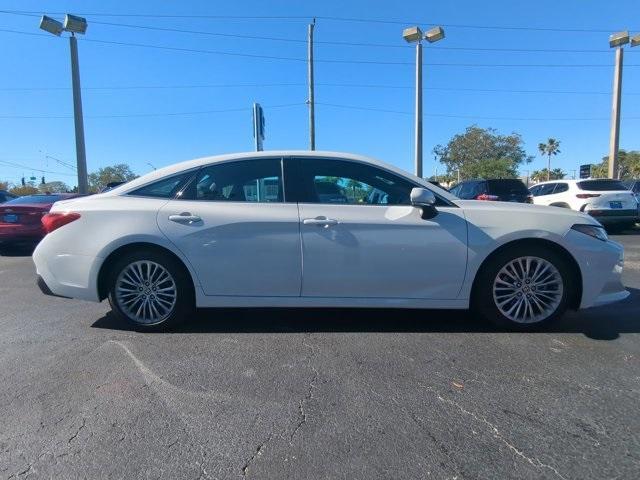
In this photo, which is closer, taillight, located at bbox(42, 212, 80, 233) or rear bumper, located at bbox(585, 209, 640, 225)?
taillight, located at bbox(42, 212, 80, 233)

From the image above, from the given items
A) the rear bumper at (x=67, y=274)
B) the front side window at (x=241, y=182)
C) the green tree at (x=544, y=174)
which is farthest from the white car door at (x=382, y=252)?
the green tree at (x=544, y=174)

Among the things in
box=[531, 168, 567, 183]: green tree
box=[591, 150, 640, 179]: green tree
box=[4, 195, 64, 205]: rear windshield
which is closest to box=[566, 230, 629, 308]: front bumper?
box=[4, 195, 64, 205]: rear windshield

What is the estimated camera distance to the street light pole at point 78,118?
1878cm

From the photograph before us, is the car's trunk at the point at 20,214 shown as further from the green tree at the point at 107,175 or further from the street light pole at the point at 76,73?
the green tree at the point at 107,175

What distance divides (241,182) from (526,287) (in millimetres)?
2711

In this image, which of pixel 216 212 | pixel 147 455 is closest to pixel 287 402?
pixel 147 455

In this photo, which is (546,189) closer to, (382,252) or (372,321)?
(372,321)

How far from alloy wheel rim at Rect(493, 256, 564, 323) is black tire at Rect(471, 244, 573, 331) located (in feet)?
0.09

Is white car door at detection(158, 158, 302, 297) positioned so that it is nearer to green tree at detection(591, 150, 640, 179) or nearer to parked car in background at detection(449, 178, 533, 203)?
parked car in background at detection(449, 178, 533, 203)

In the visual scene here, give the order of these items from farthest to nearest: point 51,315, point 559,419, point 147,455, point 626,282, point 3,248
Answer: point 3,248 < point 626,282 < point 51,315 < point 559,419 < point 147,455

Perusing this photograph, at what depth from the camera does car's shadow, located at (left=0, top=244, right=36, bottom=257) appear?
1086 centimetres

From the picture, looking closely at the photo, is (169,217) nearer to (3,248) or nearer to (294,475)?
(294,475)

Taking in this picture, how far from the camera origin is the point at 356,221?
4234 millimetres

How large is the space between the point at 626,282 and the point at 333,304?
14.9 feet
